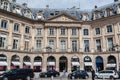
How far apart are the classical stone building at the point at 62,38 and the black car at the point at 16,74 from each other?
17455 mm

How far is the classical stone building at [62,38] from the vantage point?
47406 mm

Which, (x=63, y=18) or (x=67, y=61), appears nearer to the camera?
(x=67, y=61)

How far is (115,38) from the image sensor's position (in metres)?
47.8

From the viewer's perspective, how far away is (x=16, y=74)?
2722 centimetres

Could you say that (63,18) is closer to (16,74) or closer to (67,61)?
(67,61)

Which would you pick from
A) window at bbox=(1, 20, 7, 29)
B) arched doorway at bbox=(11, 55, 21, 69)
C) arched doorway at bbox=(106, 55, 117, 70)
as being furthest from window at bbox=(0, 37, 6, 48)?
arched doorway at bbox=(106, 55, 117, 70)

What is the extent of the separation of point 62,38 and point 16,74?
26524 mm

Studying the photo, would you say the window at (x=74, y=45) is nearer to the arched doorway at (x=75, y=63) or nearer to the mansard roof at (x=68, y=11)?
the arched doorway at (x=75, y=63)

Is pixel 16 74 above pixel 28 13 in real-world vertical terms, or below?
below

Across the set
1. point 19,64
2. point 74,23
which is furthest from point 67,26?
point 19,64

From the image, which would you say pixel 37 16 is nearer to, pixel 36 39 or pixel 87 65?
pixel 36 39

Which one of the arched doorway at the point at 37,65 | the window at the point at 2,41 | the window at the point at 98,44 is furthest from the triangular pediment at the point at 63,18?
the window at the point at 2,41

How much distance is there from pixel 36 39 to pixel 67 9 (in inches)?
545

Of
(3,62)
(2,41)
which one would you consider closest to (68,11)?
(2,41)
